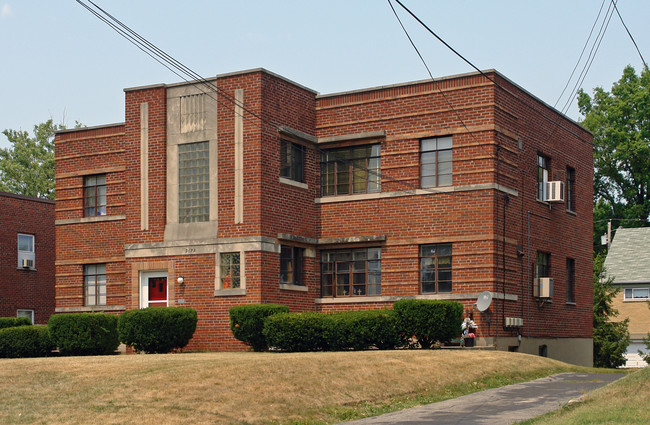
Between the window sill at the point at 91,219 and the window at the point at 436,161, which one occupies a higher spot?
the window at the point at 436,161

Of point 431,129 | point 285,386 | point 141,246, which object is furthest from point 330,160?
point 285,386

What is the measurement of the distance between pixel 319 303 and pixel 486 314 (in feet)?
19.3

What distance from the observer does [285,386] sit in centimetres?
1966

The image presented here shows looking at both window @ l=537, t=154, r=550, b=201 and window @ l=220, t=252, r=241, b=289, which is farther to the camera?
window @ l=537, t=154, r=550, b=201

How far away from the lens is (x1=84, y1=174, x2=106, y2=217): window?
36.5 m

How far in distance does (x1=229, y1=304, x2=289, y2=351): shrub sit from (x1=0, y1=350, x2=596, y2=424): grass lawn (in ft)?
17.5

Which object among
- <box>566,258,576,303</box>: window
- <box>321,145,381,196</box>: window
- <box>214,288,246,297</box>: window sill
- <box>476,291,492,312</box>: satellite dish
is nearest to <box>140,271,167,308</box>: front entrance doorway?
<box>214,288,246,297</box>: window sill

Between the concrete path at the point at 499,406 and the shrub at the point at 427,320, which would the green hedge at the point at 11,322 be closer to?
the shrub at the point at 427,320

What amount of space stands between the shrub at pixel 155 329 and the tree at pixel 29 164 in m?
42.9

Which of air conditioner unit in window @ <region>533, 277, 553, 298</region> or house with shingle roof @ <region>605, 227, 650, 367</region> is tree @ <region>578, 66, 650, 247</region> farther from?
air conditioner unit in window @ <region>533, 277, 553, 298</region>

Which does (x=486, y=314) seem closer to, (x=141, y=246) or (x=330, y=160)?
(x=330, y=160)

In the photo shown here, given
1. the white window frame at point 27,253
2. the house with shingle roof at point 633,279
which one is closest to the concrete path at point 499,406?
the white window frame at point 27,253

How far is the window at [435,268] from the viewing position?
3097cm

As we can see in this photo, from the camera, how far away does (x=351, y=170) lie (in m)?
33.0
